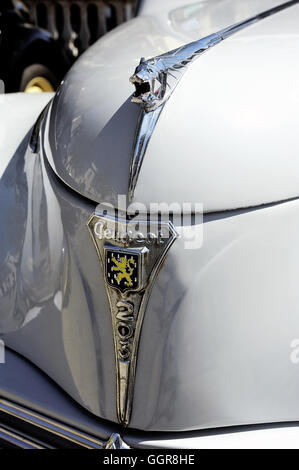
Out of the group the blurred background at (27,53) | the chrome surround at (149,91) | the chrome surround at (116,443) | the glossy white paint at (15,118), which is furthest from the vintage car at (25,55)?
the chrome surround at (116,443)

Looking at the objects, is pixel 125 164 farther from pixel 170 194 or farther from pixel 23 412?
pixel 23 412

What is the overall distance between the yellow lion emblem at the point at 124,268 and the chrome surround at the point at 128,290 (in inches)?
0.6

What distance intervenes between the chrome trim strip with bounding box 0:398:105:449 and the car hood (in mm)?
452

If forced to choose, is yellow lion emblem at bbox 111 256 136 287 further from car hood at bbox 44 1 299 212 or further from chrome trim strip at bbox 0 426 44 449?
chrome trim strip at bbox 0 426 44 449

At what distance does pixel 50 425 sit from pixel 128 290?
34 centimetres

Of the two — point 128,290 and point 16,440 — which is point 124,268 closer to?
point 128,290

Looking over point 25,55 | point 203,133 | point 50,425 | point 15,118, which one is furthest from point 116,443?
point 25,55

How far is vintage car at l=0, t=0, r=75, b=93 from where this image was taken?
9.57ft

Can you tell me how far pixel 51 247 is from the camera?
4.03 ft

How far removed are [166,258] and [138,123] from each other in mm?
252

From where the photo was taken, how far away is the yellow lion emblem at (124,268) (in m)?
1.07

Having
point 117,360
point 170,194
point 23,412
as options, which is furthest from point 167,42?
point 23,412

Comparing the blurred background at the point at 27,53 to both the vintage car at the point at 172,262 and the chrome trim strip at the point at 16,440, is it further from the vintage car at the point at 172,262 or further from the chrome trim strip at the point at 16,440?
the chrome trim strip at the point at 16,440

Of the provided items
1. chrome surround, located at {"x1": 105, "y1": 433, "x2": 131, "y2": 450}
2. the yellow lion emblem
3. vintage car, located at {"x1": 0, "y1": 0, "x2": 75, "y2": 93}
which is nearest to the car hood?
the yellow lion emblem
